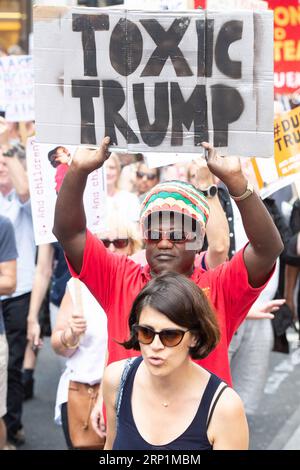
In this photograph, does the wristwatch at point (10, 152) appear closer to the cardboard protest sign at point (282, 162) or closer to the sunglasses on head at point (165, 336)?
the cardboard protest sign at point (282, 162)

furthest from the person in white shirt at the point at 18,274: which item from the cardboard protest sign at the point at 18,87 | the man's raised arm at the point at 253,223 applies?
the man's raised arm at the point at 253,223

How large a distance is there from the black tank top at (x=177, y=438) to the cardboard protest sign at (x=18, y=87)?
4.36m

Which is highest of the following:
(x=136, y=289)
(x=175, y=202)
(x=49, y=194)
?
(x=175, y=202)

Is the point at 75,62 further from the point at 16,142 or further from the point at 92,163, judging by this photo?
the point at 16,142

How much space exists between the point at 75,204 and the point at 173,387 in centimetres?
85

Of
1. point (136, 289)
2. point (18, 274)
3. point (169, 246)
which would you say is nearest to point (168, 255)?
point (169, 246)

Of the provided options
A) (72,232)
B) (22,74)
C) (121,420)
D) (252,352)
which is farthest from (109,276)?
(22,74)

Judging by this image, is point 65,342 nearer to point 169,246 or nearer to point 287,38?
point 169,246

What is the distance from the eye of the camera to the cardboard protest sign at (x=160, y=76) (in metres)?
3.71

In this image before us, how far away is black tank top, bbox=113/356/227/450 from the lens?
128 inches

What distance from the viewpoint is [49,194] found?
17.8 ft

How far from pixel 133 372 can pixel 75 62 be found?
112 cm

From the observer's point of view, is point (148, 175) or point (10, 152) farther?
point (148, 175)

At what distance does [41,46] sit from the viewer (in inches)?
149
